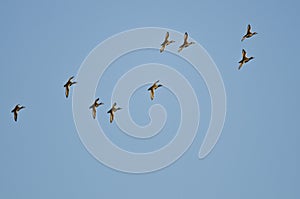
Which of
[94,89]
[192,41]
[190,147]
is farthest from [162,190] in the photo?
[192,41]

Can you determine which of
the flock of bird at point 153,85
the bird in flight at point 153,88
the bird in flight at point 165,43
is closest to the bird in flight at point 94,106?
the flock of bird at point 153,85

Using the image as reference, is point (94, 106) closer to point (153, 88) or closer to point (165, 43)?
point (153, 88)

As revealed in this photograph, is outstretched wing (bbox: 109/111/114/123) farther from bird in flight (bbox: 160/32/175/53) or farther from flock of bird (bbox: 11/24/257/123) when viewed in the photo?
bird in flight (bbox: 160/32/175/53)

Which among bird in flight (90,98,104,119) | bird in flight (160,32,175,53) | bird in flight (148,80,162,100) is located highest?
bird in flight (160,32,175,53)

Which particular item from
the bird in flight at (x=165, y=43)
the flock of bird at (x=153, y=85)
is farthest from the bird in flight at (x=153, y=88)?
the bird in flight at (x=165, y=43)

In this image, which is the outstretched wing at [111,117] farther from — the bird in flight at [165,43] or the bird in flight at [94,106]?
the bird in flight at [165,43]

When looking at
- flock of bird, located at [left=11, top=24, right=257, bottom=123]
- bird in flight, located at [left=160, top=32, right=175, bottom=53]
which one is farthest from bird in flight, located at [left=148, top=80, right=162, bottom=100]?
bird in flight, located at [left=160, top=32, right=175, bottom=53]

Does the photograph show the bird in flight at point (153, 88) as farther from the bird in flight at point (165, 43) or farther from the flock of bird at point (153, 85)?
the bird in flight at point (165, 43)

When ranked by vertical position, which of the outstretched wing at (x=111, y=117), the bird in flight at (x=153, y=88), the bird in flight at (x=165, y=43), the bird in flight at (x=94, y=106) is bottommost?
the outstretched wing at (x=111, y=117)

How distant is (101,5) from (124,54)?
0.64 feet

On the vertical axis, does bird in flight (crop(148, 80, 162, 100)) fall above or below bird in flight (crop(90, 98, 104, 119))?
above

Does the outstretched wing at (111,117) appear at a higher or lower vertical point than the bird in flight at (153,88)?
lower

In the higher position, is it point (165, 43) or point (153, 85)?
point (165, 43)

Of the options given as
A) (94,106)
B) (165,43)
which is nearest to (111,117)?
(94,106)
